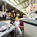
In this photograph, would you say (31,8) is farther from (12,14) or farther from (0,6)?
(12,14)

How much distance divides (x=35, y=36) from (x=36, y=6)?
56 cm

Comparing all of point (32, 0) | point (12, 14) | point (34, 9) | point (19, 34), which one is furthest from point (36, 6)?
point (12, 14)

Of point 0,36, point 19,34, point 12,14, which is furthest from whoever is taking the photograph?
point 12,14

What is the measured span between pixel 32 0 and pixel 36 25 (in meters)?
0.87

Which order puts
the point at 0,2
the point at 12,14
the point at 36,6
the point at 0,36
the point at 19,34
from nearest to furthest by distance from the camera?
the point at 0,36
the point at 36,6
the point at 19,34
the point at 0,2
the point at 12,14

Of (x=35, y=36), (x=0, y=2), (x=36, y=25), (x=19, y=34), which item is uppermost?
(x=0, y=2)

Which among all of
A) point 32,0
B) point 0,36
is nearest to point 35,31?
point 0,36

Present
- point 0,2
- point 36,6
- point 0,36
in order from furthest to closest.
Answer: point 0,2, point 36,6, point 0,36

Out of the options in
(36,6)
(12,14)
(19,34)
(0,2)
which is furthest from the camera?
(12,14)

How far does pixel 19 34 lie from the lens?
0.90m

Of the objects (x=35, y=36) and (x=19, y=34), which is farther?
(x=19, y=34)

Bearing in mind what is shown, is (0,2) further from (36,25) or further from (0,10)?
(36,25)

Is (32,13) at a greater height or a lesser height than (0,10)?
lesser

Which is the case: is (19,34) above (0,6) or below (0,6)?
below
